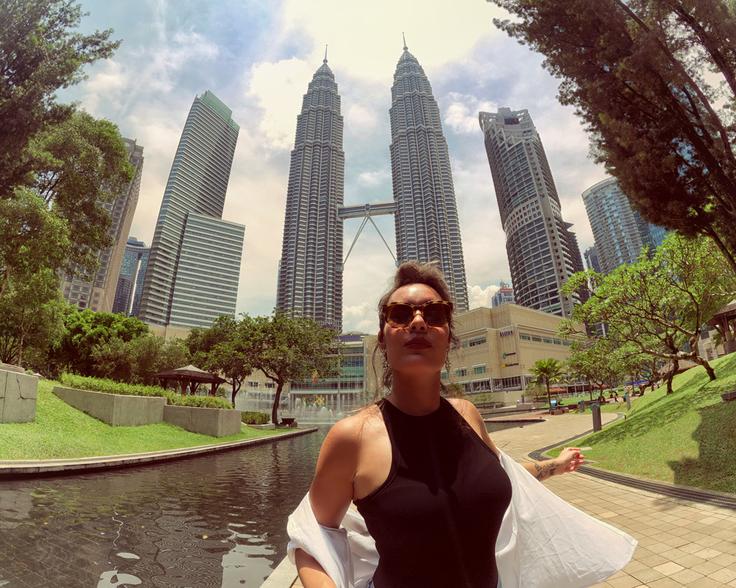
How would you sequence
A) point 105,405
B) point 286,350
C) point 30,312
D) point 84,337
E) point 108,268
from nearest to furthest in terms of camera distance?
point 105,405 → point 30,312 → point 286,350 → point 84,337 → point 108,268

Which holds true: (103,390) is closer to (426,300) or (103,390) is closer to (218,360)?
(218,360)

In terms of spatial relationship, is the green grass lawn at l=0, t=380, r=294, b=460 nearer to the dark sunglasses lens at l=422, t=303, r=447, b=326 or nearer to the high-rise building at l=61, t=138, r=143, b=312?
the dark sunglasses lens at l=422, t=303, r=447, b=326

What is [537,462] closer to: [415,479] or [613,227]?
[415,479]

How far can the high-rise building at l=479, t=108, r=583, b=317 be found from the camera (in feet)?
441

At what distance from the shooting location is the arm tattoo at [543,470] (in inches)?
75.5

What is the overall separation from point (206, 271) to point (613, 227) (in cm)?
19151

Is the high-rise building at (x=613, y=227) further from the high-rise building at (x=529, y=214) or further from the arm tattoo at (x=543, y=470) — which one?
the arm tattoo at (x=543, y=470)

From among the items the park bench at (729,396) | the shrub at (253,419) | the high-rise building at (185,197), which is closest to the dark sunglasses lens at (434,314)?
the park bench at (729,396)

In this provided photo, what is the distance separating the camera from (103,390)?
58.6 feet

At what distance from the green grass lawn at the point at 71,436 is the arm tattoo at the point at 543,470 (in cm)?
1414

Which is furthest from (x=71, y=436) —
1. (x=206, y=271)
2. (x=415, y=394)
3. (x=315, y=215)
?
(x=206, y=271)

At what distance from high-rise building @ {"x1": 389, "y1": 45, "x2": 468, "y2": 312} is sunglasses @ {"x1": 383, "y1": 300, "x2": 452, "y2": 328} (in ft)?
486

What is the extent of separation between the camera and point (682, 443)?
8.91 m

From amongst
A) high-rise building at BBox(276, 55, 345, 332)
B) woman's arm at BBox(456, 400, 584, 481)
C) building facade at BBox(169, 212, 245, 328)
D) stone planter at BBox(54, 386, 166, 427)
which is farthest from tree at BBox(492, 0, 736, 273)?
building facade at BBox(169, 212, 245, 328)
